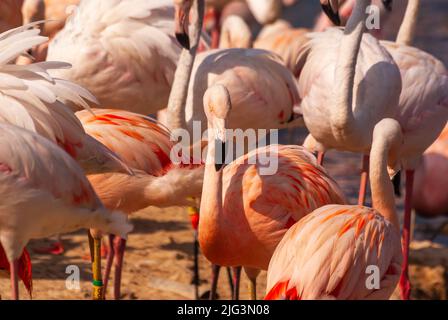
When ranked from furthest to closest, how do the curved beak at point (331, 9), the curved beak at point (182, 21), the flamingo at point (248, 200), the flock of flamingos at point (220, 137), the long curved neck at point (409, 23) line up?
the long curved neck at point (409, 23) < the curved beak at point (182, 21) < the curved beak at point (331, 9) < the flamingo at point (248, 200) < the flock of flamingos at point (220, 137)

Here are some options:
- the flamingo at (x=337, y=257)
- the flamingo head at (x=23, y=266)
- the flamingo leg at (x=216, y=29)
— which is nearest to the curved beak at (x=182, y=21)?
the flamingo head at (x=23, y=266)

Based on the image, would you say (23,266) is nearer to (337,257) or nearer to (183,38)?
(337,257)

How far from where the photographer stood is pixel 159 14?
21.2 feet

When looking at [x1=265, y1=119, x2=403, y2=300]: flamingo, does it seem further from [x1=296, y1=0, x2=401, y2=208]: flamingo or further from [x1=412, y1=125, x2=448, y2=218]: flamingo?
[x1=412, y1=125, x2=448, y2=218]: flamingo

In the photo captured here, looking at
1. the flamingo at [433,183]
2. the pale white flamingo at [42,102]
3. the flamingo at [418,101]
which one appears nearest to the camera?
the pale white flamingo at [42,102]

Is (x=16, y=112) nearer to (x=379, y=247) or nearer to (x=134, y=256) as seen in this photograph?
(x=379, y=247)

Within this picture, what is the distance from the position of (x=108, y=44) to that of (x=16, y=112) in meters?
2.19

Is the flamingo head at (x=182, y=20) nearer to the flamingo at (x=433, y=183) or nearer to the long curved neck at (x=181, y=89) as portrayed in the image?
the long curved neck at (x=181, y=89)

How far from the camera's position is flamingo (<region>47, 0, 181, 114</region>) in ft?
20.6

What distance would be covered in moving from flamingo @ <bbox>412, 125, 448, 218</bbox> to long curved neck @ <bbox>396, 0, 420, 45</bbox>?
121 centimetres

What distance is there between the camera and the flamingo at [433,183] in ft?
24.7

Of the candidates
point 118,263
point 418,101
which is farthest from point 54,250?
point 418,101

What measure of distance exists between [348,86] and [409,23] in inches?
50.1

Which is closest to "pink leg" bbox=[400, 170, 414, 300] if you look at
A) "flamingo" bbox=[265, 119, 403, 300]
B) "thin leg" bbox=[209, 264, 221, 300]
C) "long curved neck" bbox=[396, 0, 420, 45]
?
"long curved neck" bbox=[396, 0, 420, 45]
